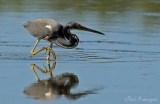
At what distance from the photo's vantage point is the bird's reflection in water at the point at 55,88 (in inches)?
347

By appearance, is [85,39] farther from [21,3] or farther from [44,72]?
[21,3]

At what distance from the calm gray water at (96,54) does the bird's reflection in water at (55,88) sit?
0.23 feet

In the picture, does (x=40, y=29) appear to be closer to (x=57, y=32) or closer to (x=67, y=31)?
(x=57, y=32)

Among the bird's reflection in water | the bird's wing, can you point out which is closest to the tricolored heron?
the bird's wing

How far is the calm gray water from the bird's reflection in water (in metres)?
0.07

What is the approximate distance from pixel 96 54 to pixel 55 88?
3588mm

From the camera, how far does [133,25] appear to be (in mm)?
17719

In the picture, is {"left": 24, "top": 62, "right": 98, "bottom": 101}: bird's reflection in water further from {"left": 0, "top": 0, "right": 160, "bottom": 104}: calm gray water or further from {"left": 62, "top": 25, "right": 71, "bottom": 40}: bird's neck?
{"left": 62, "top": 25, "right": 71, "bottom": 40}: bird's neck

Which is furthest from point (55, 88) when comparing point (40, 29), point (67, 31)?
point (40, 29)

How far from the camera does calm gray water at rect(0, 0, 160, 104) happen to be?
9.01 metres

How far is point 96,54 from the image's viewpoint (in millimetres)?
12766

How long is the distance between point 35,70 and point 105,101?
102 inches

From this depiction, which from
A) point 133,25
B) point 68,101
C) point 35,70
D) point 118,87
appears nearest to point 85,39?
point 133,25

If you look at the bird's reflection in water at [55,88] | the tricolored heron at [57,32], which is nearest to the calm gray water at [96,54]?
the bird's reflection in water at [55,88]
